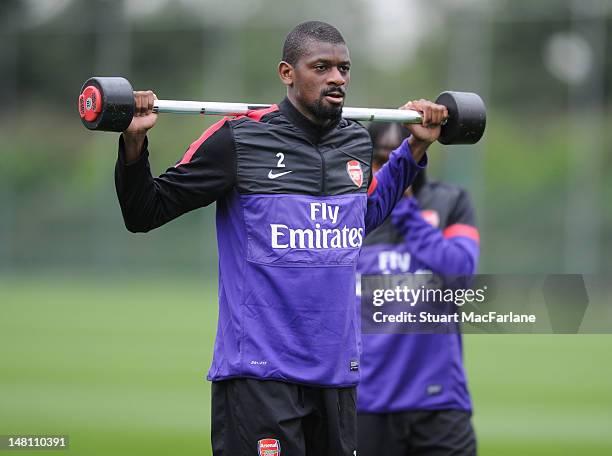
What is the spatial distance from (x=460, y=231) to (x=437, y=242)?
1.11ft

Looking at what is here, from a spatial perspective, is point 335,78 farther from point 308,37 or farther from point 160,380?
point 160,380

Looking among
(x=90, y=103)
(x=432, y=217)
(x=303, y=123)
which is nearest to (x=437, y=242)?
(x=432, y=217)

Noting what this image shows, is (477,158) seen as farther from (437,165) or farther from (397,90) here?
(397,90)

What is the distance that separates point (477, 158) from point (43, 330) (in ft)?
28.5

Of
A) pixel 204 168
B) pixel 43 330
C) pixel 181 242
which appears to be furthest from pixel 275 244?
pixel 181 242

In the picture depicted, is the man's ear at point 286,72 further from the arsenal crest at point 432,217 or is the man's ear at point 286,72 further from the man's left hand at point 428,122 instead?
the arsenal crest at point 432,217

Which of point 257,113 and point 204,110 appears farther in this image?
point 257,113

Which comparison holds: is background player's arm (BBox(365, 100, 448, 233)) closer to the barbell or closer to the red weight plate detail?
the barbell

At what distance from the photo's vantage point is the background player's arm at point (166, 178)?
3.98 m

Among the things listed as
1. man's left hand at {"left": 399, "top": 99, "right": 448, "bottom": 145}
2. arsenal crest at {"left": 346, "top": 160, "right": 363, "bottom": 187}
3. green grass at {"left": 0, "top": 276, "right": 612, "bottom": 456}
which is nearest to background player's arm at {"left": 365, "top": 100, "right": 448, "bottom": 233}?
man's left hand at {"left": 399, "top": 99, "right": 448, "bottom": 145}

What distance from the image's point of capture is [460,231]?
19.8 feet

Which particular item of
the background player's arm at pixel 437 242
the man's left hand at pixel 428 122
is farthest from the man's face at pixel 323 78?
the background player's arm at pixel 437 242

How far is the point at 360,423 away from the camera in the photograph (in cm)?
564

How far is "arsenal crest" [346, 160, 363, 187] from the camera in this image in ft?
14.4
